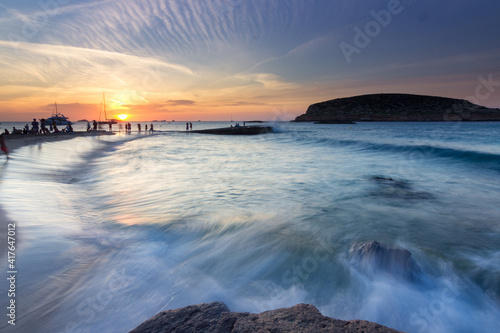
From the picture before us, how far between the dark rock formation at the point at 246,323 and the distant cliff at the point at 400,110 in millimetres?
146836

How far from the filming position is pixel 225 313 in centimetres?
234

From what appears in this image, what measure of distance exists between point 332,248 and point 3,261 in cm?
562

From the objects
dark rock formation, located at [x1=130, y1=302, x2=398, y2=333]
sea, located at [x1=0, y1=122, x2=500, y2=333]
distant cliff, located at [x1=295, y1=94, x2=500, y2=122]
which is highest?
distant cliff, located at [x1=295, y1=94, x2=500, y2=122]

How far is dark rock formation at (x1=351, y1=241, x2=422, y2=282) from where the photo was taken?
387 centimetres

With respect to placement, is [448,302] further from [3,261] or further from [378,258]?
[3,261]

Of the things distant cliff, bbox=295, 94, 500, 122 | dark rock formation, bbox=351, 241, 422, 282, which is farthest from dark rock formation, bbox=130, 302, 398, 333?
distant cliff, bbox=295, 94, 500, 122

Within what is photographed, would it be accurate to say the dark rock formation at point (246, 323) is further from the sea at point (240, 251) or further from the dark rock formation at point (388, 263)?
the dark rock formation at point (388, 263)

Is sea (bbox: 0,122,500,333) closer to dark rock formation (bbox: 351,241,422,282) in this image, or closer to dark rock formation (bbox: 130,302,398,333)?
dark rock formation (bbox: 351,241,422,282)

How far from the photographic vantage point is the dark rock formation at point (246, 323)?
6.96 ft

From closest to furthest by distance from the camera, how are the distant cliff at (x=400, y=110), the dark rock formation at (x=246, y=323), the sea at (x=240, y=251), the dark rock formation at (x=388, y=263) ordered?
the dark rock formation at (x=246, y=323)
the sea at (x=240, y=251)
the dark rock formation at (x=388, y=263)
the distant cliff at (x=400, y=110)

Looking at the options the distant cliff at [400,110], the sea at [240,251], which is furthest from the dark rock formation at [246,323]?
the distant cliff at [400,110]

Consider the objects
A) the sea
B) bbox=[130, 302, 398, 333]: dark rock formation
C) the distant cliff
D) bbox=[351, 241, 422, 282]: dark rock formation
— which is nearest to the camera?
bbox=[130, 302, 398, 333]: dark rock formation

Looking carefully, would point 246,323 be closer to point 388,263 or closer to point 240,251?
point 240,251

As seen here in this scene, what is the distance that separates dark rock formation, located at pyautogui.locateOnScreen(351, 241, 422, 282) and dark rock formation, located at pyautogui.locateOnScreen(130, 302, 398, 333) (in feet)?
6.69
